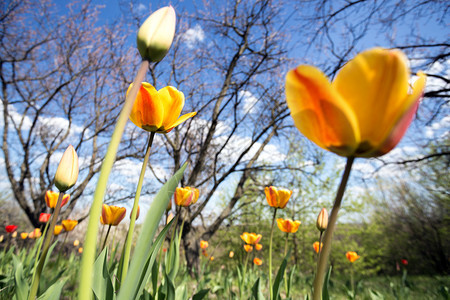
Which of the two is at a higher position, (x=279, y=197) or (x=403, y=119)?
(x=403, y=119)

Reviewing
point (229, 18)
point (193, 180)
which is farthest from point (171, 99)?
point (229, 18)

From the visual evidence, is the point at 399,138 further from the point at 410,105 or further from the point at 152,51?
the point at 152,51

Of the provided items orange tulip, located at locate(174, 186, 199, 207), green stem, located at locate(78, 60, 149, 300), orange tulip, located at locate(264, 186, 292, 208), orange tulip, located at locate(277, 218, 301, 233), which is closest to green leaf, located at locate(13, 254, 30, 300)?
orange tulip, located at locate(174, 186, 199, 207)

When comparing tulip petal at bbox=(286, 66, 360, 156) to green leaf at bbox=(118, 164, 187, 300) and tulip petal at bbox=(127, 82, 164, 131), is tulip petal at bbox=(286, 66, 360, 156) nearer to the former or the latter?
green leaf at bbox=(118, 164, 187, 300)

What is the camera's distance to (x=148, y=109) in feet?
2.31

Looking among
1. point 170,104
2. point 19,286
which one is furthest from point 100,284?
point 170,104

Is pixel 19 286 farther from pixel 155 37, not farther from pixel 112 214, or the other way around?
pixel 155 37

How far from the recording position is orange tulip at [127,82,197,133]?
689 mm

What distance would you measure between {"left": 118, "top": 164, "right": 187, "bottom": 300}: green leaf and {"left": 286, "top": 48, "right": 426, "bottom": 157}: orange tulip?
0.83ft

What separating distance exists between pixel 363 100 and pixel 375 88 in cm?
2

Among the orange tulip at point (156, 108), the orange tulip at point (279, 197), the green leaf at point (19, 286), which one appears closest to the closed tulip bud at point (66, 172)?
the orange tulip at point (156, 108)

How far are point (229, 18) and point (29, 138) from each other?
4.81 m

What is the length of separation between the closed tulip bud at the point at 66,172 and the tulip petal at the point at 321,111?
57cm

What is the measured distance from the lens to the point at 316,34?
15.0ft
